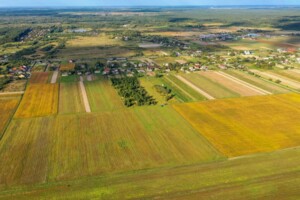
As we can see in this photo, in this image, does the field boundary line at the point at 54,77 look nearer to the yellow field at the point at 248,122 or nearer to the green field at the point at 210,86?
the yellow field at the point at 248,122

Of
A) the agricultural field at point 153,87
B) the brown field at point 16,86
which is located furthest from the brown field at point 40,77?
the agricultural field at point 153,87

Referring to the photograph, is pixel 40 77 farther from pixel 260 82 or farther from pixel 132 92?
pixel 260 82

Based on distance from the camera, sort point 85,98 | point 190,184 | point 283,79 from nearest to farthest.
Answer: point 190,184
point 85,98
point 283,79

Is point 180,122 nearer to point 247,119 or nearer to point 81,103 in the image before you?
point 247,119

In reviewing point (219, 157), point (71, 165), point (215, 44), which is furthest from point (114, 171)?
point (215, 44)

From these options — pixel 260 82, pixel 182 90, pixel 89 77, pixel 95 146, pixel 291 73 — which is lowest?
pixel 291 73

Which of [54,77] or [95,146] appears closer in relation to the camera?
[95,146]

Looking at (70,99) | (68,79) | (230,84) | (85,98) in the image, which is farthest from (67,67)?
(230,84)
